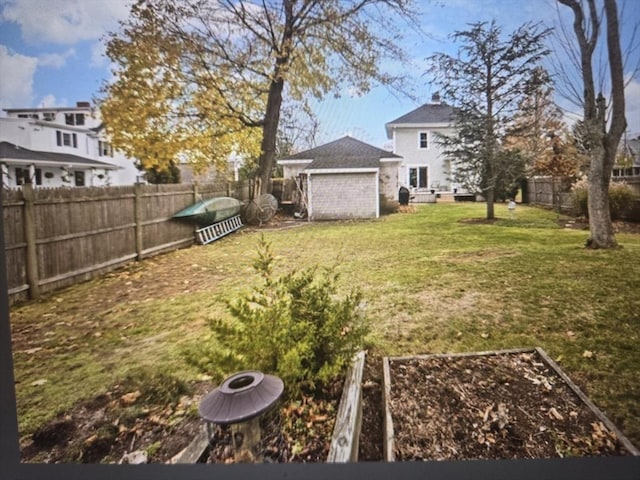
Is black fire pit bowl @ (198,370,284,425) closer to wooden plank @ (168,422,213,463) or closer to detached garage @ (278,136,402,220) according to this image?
wooden plank @ (168,422,213,463)

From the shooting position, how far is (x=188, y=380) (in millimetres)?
1659

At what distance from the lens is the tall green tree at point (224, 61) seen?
70.2 inches

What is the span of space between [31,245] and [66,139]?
0.53m

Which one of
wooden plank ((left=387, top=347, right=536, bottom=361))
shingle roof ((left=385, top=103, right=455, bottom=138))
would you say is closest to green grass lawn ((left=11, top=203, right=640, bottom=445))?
wooden plank ((left=387, top=347, right=536, bottom=361))

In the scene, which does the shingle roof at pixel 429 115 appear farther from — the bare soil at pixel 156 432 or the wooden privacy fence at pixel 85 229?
the bare soil at pixel 156 432

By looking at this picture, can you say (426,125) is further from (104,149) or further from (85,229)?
(85,229)

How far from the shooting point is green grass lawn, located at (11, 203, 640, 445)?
5.36 ft

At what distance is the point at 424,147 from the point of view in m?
1.92

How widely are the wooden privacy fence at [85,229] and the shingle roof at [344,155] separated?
39 cm

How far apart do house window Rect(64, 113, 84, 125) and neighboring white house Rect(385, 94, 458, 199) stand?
1533 mm

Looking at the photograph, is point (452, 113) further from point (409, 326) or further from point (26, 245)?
point (26, 245)

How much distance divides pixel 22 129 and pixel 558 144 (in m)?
2.74

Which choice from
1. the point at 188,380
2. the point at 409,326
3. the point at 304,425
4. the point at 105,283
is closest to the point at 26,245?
the point at 105,283

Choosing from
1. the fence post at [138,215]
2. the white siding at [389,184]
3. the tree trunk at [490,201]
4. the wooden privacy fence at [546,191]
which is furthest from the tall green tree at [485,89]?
the fence post at [138,215]
